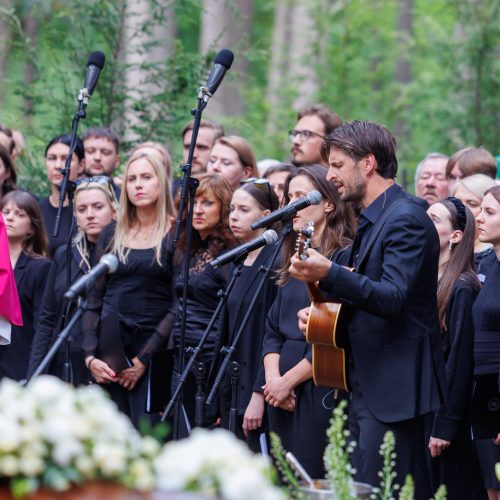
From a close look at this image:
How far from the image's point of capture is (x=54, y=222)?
352 inches

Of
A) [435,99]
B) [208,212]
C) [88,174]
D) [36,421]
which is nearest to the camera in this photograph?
Answer: [36,421]

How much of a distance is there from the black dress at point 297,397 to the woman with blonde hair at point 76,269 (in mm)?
1699

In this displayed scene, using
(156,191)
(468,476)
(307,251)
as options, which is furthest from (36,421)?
(156,191)

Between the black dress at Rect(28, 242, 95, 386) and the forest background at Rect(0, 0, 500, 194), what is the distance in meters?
2.66

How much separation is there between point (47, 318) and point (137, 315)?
2.80 ft

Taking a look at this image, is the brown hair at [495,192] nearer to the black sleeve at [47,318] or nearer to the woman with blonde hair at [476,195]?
the woman with blonde hair at [476,195]

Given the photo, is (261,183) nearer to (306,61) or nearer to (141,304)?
(141,304)

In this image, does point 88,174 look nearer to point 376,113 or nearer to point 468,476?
point 468,476

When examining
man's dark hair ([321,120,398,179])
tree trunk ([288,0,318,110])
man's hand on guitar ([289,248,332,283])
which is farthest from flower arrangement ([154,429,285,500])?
tree trunk ([288,0,318,110])

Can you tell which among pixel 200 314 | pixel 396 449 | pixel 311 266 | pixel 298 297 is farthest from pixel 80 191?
pixel 396 449

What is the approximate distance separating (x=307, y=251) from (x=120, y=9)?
633 cm

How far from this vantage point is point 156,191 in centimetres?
772

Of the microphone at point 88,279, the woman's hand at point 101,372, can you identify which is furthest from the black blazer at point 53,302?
the microphone at point 88,279

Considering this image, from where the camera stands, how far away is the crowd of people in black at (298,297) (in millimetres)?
5367
